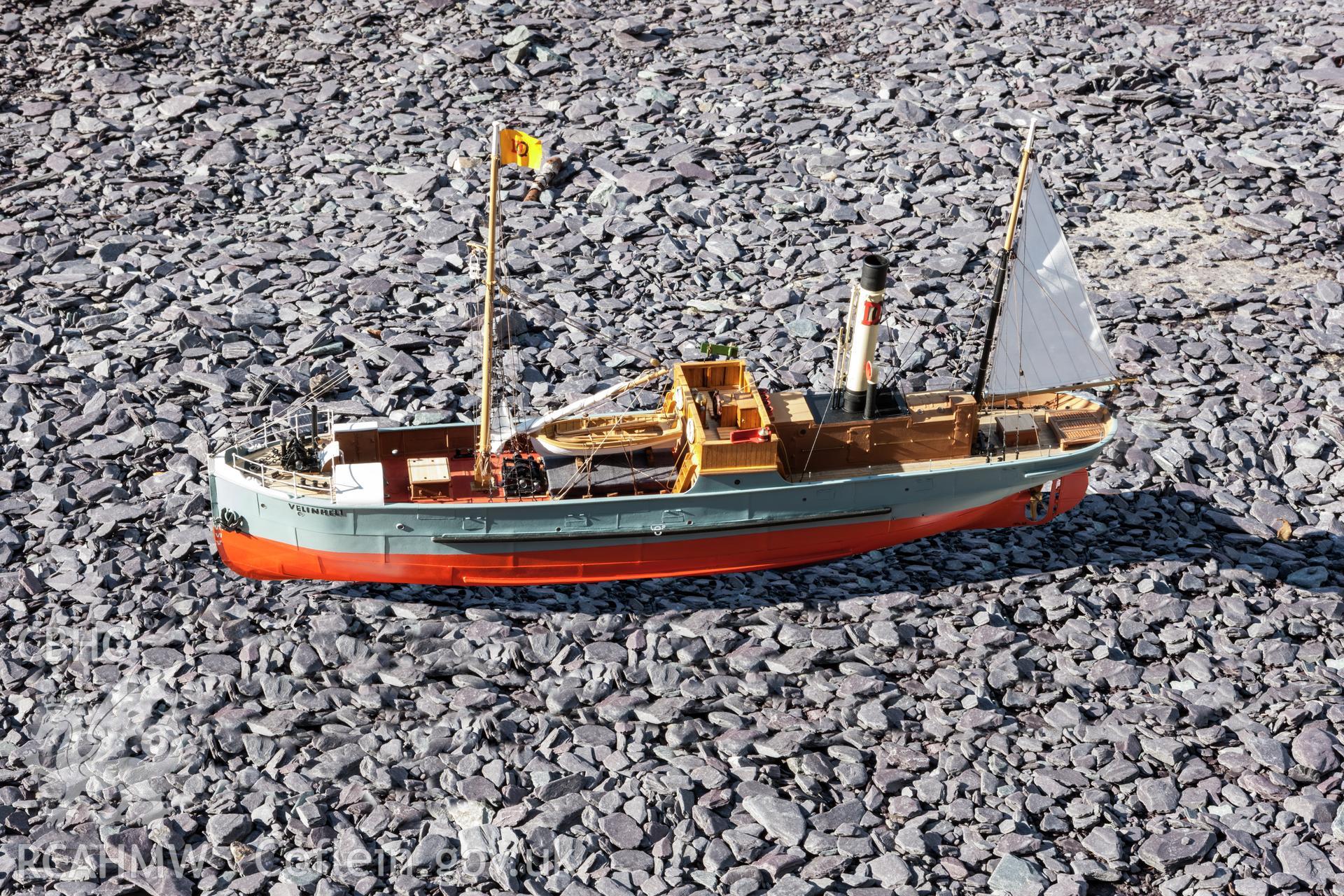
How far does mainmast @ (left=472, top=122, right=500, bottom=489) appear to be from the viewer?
56.1 feet

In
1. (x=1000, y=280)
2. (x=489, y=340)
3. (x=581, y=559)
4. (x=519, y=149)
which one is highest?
(x=519, y=149)

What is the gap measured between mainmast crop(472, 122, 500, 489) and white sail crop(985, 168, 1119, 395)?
7.33 metres

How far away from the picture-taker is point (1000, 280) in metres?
18.7

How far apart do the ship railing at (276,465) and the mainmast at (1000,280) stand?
9494 millimetres

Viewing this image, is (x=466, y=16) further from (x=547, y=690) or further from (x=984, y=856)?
(x=984, y=856)

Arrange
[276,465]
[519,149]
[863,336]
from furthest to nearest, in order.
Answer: [276,465]
[863,336]
[519,149]

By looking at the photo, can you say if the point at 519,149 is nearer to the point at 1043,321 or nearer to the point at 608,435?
the point at 608,435

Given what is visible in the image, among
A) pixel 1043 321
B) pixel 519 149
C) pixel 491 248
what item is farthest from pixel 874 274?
pixel 491 248

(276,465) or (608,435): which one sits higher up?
(608,435)

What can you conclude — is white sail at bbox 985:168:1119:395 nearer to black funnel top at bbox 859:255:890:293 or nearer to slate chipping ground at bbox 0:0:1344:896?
black funnel top at bbox 859:255:890:293

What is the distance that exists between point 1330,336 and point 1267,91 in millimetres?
11023

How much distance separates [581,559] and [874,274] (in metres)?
5.73

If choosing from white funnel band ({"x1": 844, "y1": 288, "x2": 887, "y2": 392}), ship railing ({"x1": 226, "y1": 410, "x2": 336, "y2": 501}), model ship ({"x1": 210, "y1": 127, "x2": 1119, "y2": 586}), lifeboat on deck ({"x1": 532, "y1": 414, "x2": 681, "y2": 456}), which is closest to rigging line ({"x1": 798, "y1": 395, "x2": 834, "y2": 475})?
model ship ({"x1": 210, "y1": 127, "x2": 1119, "y2": 586})

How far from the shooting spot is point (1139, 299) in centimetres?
2639
